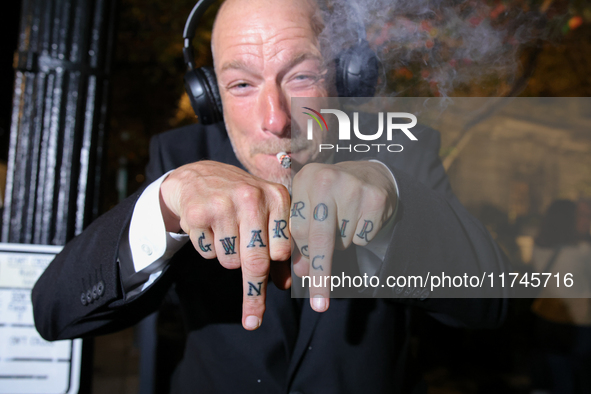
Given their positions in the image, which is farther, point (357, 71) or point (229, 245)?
point (357, 71)

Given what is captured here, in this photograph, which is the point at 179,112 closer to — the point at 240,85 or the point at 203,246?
the point at 240,85

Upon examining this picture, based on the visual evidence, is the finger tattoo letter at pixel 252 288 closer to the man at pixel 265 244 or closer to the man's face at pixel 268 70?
the man at pixel 265 244

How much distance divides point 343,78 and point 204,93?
0.55 m

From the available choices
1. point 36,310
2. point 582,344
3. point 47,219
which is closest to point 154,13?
point 47,219

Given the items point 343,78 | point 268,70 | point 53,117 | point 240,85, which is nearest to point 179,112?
point 53,117

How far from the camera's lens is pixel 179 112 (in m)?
4.67

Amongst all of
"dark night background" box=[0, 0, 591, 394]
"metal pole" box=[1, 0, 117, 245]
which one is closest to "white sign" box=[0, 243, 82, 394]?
"metal pole" box=[1, 0, 117, 245]

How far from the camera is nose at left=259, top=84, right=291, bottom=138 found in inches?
41.1

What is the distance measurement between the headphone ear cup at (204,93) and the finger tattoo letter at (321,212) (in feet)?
2.68

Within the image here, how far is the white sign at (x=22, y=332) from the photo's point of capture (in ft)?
5.06

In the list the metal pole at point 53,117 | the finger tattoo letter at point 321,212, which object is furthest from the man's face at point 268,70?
the metal pole at point 53,117

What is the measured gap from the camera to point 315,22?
3.73 feet

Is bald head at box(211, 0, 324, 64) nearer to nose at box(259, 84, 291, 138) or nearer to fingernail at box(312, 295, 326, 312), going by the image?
nose at box(259, 84, 291, 138)

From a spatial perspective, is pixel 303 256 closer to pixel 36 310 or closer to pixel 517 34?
pixel 36 310
